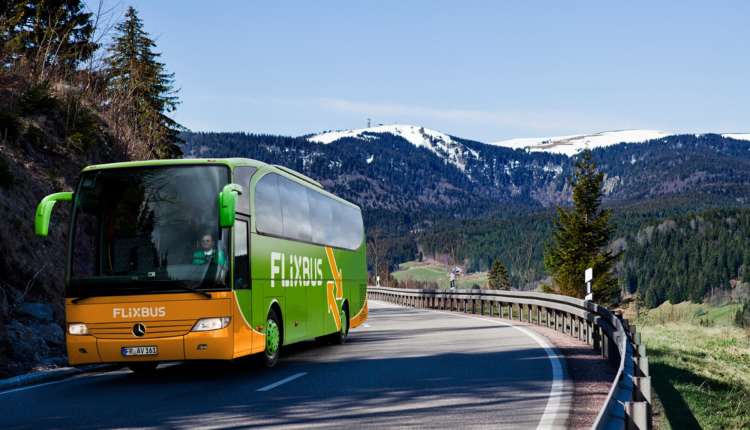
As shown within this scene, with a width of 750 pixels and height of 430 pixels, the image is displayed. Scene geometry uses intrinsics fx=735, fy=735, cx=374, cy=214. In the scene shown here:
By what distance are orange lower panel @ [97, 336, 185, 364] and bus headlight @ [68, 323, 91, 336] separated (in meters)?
0.21

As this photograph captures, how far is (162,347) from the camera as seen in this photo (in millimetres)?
9188

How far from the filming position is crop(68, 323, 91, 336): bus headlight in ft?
30.3

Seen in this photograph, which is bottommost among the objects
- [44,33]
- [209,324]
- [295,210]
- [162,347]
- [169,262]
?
[162,347]

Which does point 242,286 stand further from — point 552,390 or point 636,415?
point 636,415

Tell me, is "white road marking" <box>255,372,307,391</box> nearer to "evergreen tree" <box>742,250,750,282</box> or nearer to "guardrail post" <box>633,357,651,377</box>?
"guardrail post" <box>633,357,651,377</box>

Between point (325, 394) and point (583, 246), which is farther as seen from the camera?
point (583, 246)

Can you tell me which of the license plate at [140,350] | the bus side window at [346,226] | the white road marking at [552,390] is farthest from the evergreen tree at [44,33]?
the white road marking at [552,390]

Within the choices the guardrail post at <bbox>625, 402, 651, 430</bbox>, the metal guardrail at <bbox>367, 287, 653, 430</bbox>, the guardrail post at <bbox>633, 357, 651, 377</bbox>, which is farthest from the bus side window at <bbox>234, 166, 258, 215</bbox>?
the guardrail post at <bbox>625, 402, 651, 430</bbox>

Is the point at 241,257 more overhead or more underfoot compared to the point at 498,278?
more overhead

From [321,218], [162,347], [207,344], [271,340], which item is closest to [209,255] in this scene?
[207,344]

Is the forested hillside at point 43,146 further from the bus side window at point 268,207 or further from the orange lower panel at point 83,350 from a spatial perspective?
the bus side window at point 268,207

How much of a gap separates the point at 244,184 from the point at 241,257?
1.09 m

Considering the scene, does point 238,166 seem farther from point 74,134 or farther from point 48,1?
point 48,1

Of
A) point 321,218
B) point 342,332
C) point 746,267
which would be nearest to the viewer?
point 321,218
